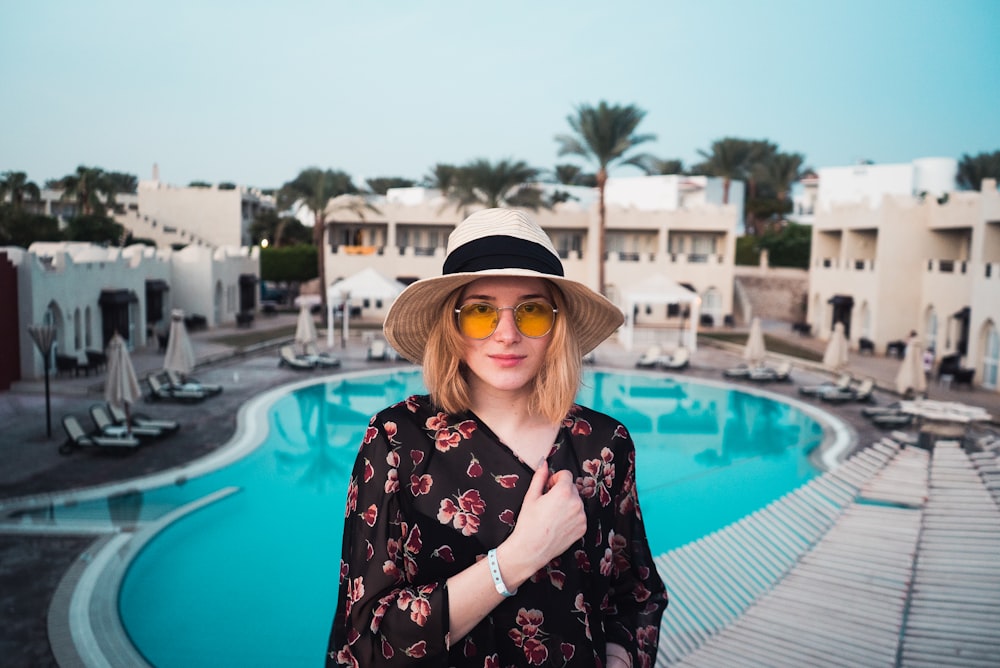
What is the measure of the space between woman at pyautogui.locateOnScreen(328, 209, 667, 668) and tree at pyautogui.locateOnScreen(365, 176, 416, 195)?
6814cm

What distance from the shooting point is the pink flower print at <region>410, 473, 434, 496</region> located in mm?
1998

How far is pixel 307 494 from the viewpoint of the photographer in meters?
12.0

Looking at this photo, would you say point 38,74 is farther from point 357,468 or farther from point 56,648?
point 357,468

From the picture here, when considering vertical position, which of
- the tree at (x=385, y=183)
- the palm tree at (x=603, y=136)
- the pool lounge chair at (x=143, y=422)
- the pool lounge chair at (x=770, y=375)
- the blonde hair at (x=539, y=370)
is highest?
the tree at (x=385, y=183)

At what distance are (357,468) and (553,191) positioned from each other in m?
45.2

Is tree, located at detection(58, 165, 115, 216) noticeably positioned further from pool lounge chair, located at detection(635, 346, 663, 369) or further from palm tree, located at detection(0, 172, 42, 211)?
pool lounge chair, located at detection(635, 346, 663, 369)

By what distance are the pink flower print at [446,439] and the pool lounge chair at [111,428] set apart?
12.6 metres

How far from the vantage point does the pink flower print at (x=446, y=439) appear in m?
2.08

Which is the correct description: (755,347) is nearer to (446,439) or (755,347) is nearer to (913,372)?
(913,372)

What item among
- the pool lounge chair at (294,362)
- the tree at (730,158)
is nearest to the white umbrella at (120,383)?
the pool lounge chair at (294,362)

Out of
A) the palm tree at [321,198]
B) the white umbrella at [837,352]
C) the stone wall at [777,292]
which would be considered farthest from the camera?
the stone wall at [777,292]

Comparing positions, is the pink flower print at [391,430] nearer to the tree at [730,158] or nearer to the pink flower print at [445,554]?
the pink flower print at [445,554]

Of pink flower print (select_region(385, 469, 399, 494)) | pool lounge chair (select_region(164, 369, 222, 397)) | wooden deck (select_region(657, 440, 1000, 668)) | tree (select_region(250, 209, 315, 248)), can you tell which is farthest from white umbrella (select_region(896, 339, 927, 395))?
tree (select_region(250, 209, 315, 248))

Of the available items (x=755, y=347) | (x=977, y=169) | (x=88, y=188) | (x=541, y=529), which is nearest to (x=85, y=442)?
(x=541, y=529)
